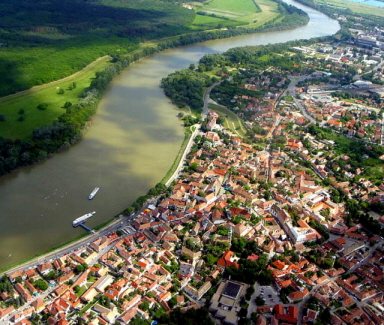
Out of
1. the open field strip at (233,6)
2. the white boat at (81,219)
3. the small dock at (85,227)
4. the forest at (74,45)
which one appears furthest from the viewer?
the open field strip at (233,6)

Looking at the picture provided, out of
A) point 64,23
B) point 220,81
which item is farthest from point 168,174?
point 64,23

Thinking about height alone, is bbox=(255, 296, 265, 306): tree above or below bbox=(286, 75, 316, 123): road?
below

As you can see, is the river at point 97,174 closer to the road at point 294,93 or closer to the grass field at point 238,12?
the road at point 294,93

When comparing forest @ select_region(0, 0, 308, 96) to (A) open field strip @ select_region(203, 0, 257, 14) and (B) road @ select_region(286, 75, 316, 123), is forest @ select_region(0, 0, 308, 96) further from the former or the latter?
(B) road @ select_region(286, 75, 316, 123)

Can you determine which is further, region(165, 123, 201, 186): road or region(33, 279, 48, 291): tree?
region(165, 123, 201, 186): road

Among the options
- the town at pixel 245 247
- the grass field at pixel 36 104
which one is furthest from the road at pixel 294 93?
the grass field at pixel 36 104

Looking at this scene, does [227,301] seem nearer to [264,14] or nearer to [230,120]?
[230,120]

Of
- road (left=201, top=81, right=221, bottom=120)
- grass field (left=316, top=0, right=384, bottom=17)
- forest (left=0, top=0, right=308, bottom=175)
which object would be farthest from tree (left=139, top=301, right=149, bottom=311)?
grass field (left=316, top=0, right=384, bottom=17)
